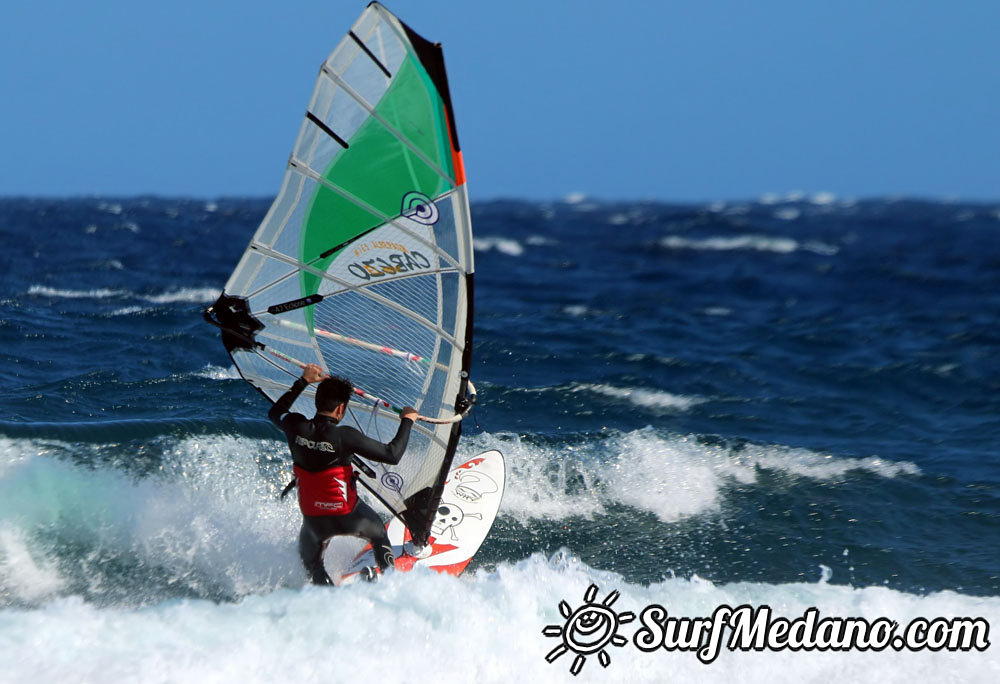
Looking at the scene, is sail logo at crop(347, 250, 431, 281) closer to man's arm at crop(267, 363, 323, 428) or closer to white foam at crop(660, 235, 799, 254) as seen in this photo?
man's arm at crop(267, 363, 323, 428)

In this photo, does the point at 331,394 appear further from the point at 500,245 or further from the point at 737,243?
the point at 737,243

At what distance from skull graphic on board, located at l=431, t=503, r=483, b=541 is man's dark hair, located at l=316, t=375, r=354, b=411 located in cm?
161

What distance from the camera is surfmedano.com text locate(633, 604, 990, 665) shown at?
5.72 meters

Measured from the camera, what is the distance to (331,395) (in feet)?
17.6

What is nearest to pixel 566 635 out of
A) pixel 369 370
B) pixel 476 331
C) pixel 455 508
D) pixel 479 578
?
pixel 479 578

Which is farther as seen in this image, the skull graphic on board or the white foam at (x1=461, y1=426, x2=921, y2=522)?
the white foam at (x1=461, y1=426, x2=921, y2=522)

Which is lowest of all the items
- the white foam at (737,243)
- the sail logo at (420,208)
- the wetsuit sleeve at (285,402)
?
the wetsuit sleeve at (285,402)

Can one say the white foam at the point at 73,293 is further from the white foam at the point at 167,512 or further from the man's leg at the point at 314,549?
the man's leg at the point at 314,549

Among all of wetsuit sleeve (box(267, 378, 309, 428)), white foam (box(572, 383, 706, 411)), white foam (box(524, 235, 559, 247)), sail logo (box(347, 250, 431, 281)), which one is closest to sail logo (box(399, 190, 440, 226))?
sail logo (box(347, 250, 431, 281))

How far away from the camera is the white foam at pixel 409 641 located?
4.85 meters

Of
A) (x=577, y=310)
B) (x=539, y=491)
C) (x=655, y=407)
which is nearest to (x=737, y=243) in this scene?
(x=577, y=310)

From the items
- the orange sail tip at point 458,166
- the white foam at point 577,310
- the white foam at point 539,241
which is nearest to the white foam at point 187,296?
the white foam at point 577,310

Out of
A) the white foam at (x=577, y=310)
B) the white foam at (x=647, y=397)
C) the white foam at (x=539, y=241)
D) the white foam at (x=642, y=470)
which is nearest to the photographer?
the white foam at (x=642, y=470)

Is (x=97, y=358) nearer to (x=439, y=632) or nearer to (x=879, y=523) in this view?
(x=439, y=632)
